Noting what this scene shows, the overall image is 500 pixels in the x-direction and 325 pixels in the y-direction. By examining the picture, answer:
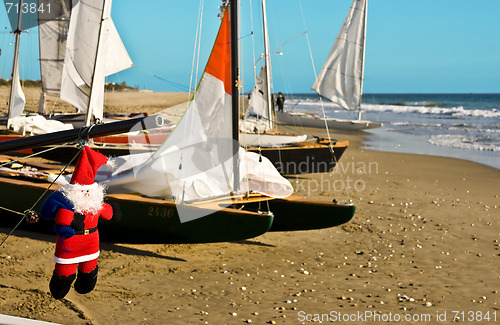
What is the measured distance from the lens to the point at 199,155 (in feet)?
24.8

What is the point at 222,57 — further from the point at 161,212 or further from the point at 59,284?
the point at 59,284

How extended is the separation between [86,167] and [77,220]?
0.35 metres

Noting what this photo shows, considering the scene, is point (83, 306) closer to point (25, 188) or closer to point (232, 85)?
point (25, 188)

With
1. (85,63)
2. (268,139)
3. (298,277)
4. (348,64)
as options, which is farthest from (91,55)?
(348,64)

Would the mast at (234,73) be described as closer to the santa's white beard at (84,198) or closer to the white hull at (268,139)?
the santa's white beard at (84,198)

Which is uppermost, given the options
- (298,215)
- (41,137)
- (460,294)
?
(41,137)

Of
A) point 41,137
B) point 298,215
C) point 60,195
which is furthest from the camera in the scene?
point 298,215

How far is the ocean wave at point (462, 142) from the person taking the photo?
24900mm

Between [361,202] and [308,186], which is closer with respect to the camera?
[361,202]

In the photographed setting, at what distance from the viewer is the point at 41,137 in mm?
2982

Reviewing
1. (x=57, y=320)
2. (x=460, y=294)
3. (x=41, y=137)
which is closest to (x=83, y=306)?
(x=57, y=320)

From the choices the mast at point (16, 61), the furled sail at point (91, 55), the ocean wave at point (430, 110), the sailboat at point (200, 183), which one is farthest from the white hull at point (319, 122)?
the sailboat at point (200, 183)

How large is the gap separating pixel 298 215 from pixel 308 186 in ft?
17.7

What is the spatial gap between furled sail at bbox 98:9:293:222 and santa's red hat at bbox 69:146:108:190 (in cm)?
419
